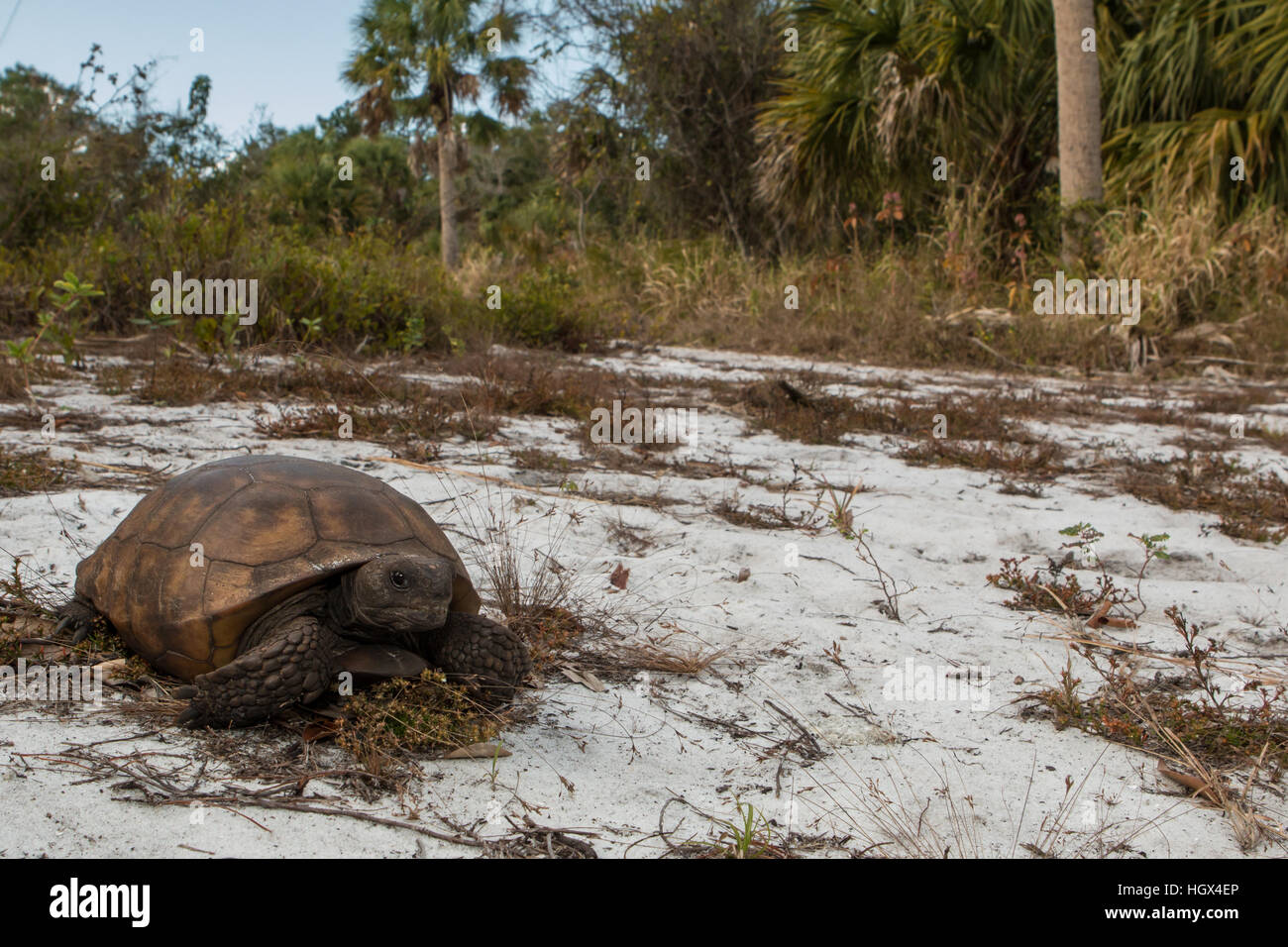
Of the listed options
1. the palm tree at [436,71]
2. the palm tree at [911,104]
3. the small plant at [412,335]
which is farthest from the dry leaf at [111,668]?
the palm tree at [436,71]

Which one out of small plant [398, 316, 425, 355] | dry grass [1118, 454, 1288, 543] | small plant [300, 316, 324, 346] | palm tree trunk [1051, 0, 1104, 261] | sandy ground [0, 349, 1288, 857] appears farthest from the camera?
palm tree trunk [1051, 0, 1104, 261]

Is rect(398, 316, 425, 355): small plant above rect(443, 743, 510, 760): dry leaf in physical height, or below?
above

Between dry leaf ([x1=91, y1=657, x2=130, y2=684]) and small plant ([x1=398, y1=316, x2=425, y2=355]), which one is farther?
small plant ([x1=398, y1=316, x2=425, y2=355])

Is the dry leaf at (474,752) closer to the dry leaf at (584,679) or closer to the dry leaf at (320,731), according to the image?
the dry leaf at (320,731)

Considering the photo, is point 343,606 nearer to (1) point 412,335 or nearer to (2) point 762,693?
(2) point 762,693

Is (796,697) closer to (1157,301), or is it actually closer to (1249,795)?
(1249,795)

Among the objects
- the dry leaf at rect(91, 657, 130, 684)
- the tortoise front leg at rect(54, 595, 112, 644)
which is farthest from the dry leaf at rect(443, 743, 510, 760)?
the tortoise front leg at rect(54, 595, 112, 644)

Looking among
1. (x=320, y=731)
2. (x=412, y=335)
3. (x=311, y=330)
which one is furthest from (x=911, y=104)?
(x=320, y=731)

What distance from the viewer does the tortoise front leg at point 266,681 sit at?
89.0 inches

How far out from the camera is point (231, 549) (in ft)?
8.04

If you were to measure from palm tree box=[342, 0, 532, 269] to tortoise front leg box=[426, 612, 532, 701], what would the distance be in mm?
19006

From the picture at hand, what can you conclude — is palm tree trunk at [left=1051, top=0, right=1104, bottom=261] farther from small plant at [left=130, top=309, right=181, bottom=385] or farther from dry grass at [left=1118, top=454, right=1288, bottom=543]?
small plant at [left=130, top=309, right=181, bottom=385]

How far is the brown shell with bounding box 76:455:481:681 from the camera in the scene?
240 cm

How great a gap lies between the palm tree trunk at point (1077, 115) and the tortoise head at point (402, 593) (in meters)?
10.7
